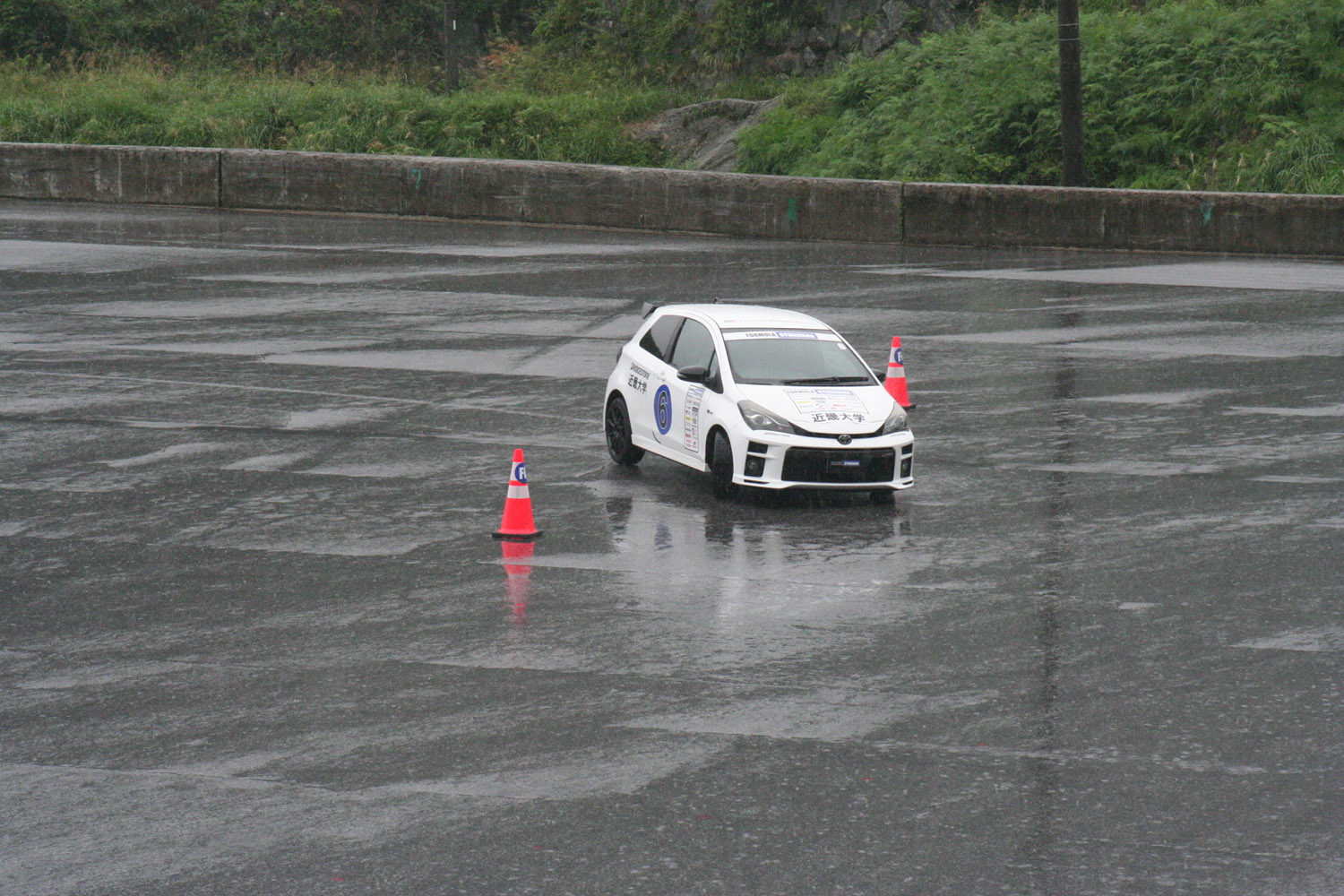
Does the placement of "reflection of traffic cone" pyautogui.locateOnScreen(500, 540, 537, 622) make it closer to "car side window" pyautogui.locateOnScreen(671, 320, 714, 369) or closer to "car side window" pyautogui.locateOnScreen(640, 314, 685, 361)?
"car side window" pyautogui.locateOnScreen(671, 320, 714, 369)

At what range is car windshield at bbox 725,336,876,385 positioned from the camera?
13.7m

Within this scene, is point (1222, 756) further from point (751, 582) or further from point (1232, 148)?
point (1232, 148)

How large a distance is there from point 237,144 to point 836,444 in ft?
104

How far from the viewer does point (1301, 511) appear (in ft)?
39.8

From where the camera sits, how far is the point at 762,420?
42.4 feet

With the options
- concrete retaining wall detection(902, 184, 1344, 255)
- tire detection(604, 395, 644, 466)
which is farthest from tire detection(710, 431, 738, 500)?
concrete retaining wall detection(902, 184, 1344, 255)

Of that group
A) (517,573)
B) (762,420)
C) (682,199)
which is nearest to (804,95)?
(682,199)

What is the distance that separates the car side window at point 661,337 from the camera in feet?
47.7

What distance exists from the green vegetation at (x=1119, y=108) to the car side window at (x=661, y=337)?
19.3m

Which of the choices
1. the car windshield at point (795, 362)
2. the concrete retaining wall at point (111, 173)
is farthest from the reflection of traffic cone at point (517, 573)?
the concrete retaining wall at point (111, 173)

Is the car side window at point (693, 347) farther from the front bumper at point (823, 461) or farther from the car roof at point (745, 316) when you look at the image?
the front bumper at point (823, 461)

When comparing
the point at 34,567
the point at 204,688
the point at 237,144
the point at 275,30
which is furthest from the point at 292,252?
the point at 275,30

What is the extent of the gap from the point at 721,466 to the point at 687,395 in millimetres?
837

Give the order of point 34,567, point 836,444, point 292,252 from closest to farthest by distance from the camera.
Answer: point 34,567 < point 836,444 < point 292,252
